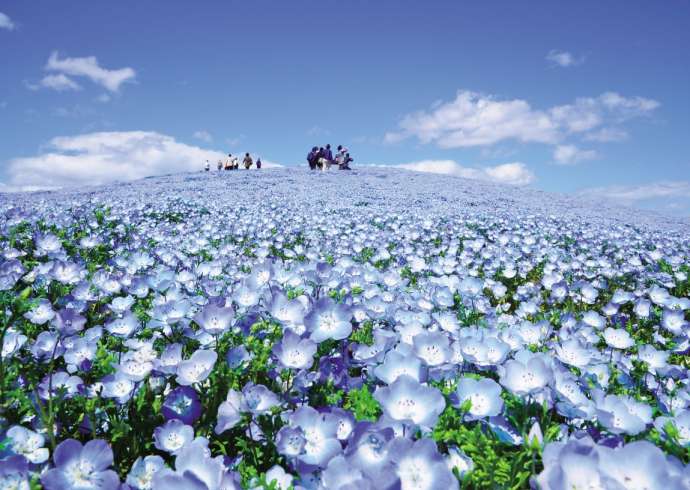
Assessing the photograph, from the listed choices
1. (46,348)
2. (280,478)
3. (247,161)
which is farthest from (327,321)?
(247,161)

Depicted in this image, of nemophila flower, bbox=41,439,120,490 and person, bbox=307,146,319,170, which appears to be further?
person, bbox=307,146,319,170

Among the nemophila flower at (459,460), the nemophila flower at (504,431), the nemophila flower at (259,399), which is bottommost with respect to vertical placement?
the nemophila flower at (459,460)

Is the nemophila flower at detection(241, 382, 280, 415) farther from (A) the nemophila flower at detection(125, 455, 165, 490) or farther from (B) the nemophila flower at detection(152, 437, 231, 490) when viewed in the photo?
(A) the nemophila flower at detection(125, 455, 165, 490)

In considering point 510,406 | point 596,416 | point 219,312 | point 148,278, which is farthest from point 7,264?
point 596,416

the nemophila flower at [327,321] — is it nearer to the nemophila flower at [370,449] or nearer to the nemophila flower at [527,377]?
the nemophila flower at [370,449]

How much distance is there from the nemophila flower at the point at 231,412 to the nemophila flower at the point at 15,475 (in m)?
0.59

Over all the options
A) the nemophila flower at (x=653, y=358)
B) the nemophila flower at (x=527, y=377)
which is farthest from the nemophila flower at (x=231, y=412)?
the nemophila flower at (x=653, y=358)

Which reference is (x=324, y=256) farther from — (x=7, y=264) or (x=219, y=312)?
(x=219, y=312)

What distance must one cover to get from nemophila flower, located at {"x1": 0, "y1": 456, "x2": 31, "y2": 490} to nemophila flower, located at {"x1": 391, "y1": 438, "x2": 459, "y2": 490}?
3.80 feet

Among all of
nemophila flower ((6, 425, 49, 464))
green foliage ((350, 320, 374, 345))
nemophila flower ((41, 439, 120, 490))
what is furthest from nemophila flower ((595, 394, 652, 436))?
nemophila flower ((6, 425, 49, 464))

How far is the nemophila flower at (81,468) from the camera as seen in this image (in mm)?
1392

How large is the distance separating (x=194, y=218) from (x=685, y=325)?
8936 millimetres

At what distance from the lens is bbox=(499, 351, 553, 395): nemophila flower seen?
1.65m

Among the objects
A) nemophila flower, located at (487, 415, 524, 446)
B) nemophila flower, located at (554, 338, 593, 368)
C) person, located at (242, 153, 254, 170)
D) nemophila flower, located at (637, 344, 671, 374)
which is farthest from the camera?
person, located at (242, 153, 254, 170)
